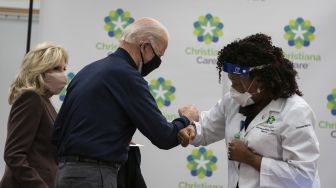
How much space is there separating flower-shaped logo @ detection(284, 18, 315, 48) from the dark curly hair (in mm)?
1340

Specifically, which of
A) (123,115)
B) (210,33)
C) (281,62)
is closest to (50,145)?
(123,115)

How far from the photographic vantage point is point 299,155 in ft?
7.46

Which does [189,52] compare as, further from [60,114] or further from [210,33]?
[60,114]

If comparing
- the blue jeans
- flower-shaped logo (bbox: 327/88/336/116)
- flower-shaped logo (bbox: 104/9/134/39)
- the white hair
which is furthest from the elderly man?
flower-shaped logo (bbox: 327/88/336/116)

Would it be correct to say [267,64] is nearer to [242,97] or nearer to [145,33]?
[242,97]

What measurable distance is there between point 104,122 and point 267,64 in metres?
0.75

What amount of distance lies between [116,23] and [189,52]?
0.57 m

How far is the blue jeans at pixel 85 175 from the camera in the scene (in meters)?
2.26

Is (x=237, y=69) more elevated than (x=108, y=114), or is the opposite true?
(x=237, y=69)

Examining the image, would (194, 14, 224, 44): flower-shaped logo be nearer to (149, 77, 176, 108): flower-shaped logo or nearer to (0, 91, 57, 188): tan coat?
(149, 77, 176, 108): flower-shaped logo

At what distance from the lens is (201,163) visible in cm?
378

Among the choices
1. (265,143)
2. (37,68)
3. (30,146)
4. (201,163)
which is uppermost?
(37,68)

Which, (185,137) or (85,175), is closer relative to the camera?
(85,175)

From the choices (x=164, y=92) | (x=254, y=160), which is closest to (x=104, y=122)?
(x=254, y=160)
